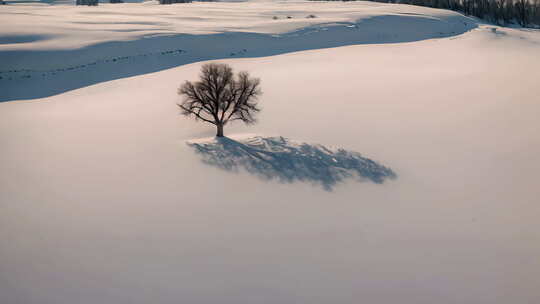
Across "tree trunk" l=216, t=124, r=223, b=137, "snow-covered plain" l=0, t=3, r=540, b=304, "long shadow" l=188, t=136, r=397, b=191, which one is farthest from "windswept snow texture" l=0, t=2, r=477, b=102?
"long shadow" l=188, t=136, r=397, b=191

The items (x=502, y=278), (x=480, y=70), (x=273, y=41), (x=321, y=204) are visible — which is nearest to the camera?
(x=502, y=278)

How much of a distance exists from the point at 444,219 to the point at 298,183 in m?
5.77

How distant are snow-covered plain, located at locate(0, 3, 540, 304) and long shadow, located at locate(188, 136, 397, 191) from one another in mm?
587

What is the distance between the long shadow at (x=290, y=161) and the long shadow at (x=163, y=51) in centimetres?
1754

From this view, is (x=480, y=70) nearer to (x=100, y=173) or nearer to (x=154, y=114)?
(x=154, y=114)

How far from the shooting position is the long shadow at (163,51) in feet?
104

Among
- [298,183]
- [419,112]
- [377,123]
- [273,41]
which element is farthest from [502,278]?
[273,41]

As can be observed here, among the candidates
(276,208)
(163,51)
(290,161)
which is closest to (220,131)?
(290,161)

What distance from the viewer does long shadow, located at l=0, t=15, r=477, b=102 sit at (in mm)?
31594

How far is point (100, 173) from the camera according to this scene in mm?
17609

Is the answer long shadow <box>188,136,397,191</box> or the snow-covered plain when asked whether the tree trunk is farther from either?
the snow-covered plain

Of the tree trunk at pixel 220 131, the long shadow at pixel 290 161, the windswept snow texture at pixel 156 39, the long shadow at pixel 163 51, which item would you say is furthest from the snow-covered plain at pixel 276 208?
the windswept snow texture at pixel 156 39

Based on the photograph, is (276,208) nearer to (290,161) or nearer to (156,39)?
(290,161)

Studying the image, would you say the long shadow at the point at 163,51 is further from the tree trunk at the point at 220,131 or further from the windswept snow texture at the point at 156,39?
the tree trunk at the point at 220,131
